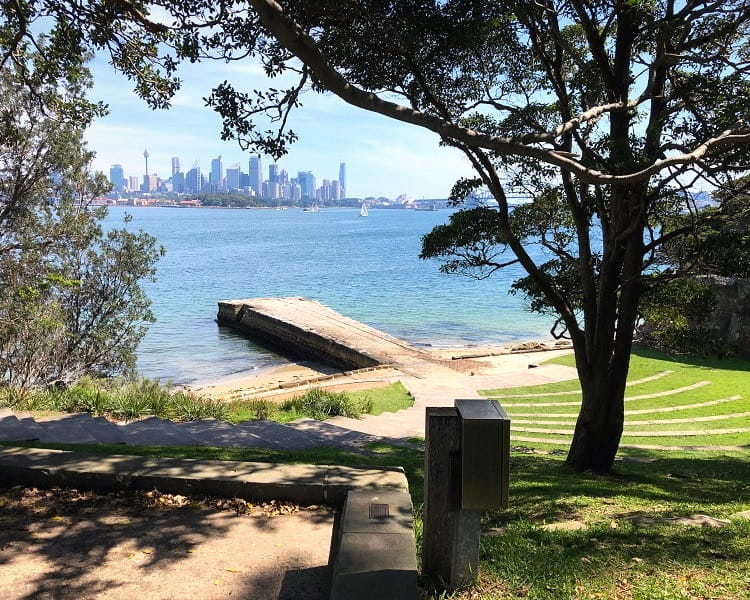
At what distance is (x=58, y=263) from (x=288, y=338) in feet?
47.7

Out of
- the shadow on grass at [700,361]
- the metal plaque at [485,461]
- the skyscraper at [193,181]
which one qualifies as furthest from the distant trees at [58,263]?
the skyscraper at [193,181]

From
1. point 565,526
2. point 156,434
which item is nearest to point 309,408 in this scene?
point 156,434

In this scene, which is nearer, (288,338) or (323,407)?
(323,407)

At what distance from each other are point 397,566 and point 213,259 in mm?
72370

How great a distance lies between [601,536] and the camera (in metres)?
4.42

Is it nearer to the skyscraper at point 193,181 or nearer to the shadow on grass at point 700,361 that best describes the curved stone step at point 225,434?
the shadow on grass at point 700,361

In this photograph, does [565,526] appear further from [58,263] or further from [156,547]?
[58,263]

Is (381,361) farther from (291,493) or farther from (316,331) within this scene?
(291,493)

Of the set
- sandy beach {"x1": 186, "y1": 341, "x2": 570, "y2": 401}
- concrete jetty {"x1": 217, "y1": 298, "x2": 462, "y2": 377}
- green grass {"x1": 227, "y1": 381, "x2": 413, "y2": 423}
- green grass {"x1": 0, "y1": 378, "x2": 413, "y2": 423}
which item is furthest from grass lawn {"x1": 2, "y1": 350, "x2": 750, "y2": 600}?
concrete jetty {"x1": 217, "y1": 298, "x2": 462, "y2": 377}

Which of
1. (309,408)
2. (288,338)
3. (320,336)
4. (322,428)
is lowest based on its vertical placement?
(288,338)

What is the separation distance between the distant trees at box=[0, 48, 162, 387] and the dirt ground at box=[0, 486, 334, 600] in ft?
26.8

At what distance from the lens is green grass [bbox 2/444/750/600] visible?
3.49 metres

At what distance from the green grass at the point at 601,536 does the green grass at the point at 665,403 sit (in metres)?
4.26

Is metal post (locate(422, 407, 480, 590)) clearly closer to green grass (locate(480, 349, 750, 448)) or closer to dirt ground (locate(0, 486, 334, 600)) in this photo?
dirt ground (locate(0, 486, 334, 600))
